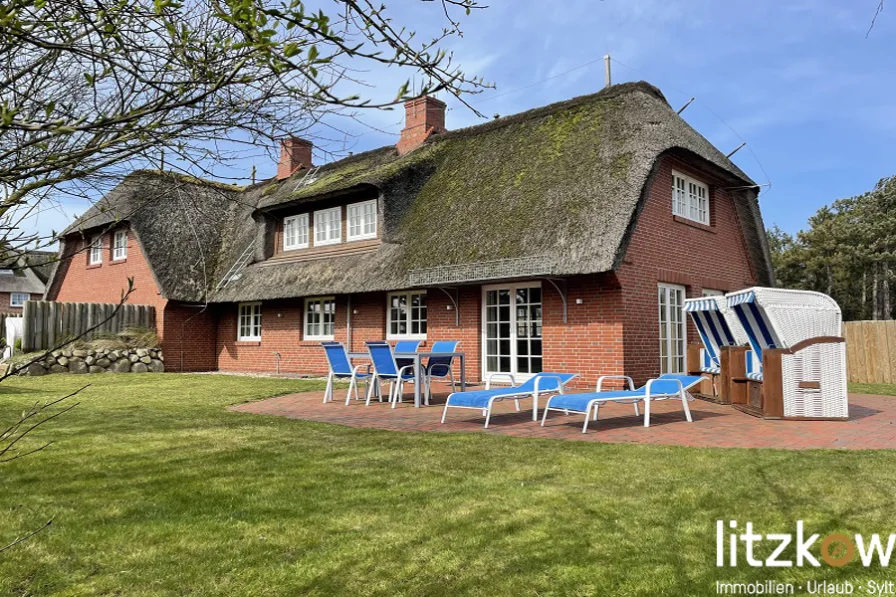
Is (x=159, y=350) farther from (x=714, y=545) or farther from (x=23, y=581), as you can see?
(x=714, y=545)

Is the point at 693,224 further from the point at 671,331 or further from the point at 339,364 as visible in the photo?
the point at 339,364

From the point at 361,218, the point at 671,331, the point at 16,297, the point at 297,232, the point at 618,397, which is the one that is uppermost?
the point at 361,218

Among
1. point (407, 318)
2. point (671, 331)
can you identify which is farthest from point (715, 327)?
point (407, 318)

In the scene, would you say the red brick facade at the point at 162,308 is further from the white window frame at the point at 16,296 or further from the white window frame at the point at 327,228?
the white window frame at the point at 16,296

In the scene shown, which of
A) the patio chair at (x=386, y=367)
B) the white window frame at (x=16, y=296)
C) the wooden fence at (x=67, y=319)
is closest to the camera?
the patio chair at (x=386, y=367)

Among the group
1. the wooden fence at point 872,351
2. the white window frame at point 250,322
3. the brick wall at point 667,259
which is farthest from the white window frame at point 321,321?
the wooden fence at point 872,351

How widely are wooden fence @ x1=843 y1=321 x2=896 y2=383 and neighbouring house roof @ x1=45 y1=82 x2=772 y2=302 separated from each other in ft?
8.40

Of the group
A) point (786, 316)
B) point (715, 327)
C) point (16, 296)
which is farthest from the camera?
point (16, 296)

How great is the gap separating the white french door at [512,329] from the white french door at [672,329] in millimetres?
2346

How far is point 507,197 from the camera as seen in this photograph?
13.1 meters

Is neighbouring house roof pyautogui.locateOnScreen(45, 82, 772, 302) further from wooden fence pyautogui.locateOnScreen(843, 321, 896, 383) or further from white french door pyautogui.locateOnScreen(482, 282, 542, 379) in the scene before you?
wooden fence pyautogui.locateOnScreen(843, 321, 896, 383)

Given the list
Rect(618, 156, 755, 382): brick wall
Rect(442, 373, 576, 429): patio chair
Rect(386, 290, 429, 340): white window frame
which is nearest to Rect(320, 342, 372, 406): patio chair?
Rect(442, 373, 576, 429): patio chair

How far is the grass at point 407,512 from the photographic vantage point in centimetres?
294

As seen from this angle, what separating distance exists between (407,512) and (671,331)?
32.0 feet
